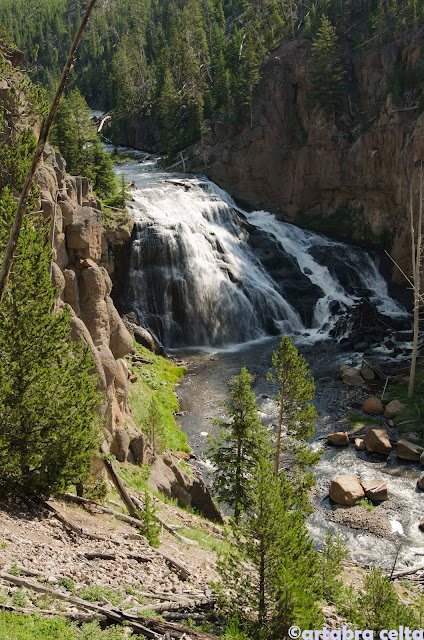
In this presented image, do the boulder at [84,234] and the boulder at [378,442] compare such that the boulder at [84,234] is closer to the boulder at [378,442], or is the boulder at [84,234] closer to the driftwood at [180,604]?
the driftwood at [180,604]

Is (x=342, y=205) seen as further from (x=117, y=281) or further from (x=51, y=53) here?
(x=51, y=53)

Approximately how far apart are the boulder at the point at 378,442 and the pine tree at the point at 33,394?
54.9ft

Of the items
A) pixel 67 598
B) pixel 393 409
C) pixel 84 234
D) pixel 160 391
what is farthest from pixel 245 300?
pixel 67 598

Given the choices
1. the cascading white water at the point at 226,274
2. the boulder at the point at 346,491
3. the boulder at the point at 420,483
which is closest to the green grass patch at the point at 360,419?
the boulder at the point at 420,483

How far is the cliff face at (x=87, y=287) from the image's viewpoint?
17.6 meters

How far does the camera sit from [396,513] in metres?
20.0

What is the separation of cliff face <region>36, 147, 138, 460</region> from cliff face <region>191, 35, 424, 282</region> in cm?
3356

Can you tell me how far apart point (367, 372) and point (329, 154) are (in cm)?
2901

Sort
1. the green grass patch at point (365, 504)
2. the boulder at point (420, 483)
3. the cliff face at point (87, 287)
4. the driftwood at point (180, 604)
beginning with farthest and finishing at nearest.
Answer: the boulder at point (420, 483), the green grass patch at point (365, 504), the cliff face at point (87, 287), the driftwood at point (180, 604)

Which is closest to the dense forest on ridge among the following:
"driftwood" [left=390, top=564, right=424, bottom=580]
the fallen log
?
"driftwood" [left=390, top=564, right=424, bottom=580]

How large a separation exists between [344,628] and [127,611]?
445cm

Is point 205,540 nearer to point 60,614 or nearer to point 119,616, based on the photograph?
point 119,616

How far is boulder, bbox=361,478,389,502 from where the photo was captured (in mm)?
20688

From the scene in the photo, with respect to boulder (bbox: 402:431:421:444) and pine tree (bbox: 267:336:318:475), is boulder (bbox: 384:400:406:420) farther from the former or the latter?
pine tree (bbox: 267:336:318:475)
